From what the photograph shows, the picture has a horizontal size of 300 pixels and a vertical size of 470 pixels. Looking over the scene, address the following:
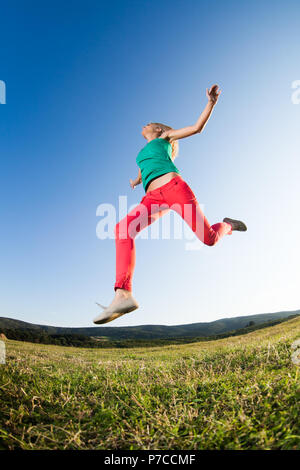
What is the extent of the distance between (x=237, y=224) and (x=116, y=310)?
2.79 meters

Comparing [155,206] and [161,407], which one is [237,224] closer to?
[155,206]

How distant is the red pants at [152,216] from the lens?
2604mm

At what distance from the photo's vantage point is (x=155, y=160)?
2.95 m

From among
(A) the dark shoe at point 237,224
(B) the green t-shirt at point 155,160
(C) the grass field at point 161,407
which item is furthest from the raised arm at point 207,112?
(C) the grass field at point 161,407

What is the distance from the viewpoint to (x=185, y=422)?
4.51 ft

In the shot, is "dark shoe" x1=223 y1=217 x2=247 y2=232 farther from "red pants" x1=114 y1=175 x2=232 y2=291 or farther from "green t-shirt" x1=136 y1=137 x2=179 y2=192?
"green t-shirt" x1=136 y1=137 x2=179 y2=192

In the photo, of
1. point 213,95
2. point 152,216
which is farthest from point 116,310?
point 213,95

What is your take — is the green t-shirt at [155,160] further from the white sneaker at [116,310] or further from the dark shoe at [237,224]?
the dark shoe at [237,224]

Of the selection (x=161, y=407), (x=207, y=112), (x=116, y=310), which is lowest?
(x=161, y=407)

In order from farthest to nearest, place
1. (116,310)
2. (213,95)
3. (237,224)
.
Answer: (237,224), (213,95), (116,310)

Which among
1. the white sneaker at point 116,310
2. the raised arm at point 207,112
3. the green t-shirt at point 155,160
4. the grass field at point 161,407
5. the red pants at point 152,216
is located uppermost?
the raised arm at point 207,112

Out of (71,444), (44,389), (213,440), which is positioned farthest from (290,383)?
(44,389)

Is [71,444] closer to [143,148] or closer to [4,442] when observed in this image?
[4,442]

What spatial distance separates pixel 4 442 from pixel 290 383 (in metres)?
1.78
